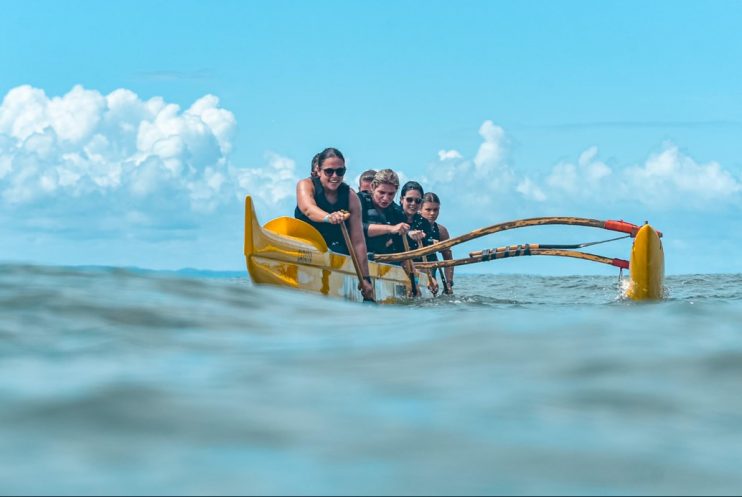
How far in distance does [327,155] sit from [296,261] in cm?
169

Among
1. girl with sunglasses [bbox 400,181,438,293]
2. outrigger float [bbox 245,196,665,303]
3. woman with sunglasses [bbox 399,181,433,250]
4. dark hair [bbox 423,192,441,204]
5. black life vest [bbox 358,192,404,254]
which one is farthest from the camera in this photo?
dark hair [bbox 423,192,441,204]

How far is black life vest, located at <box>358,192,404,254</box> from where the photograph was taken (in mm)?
13764

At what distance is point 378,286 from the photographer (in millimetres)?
12242

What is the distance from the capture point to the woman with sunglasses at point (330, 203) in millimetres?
10852

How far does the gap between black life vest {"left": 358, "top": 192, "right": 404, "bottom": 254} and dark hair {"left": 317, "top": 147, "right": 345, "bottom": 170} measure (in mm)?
2608

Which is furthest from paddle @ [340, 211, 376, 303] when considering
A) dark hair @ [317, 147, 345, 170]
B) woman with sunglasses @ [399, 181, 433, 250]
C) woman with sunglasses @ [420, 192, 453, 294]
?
woman with sunglasses @ [420, 192, 453, 294]

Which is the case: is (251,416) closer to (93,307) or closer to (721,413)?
(721,413)

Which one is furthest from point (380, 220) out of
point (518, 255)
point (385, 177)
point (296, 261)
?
point (296, 261)

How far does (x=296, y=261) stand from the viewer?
9.72 meters

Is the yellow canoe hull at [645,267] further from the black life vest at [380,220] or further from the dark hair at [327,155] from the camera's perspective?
the dark hair at [327,155]

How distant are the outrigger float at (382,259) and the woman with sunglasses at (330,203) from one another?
0.80ft

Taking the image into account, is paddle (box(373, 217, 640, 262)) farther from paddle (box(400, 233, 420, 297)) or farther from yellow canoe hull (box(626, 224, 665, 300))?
yellow canoe hull (box(626, 224, 665, 300))

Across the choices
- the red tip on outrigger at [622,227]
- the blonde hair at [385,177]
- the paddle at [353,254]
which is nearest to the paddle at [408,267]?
the blonde hair at [385,177]

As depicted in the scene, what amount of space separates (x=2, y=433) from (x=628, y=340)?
3.12 m
